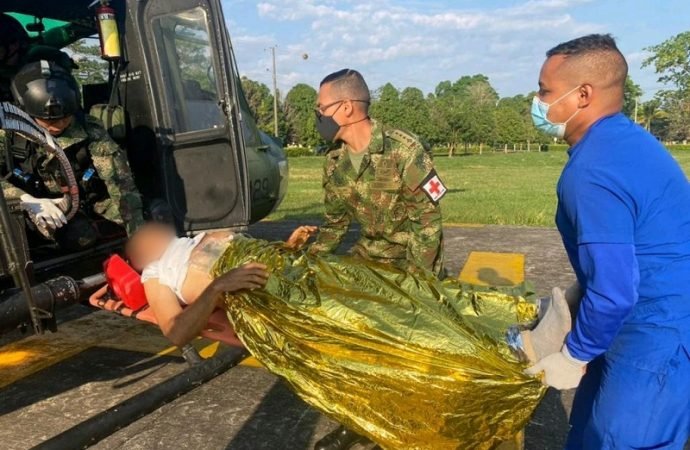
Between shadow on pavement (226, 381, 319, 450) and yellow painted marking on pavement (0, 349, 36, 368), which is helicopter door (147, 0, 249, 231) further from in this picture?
shadow on pavement (226, 381, 319, 450)

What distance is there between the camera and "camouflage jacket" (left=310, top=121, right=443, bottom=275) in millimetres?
3311

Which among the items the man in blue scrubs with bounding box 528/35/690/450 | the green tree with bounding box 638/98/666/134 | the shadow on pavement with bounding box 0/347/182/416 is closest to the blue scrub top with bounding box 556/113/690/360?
the man in blue scrubs with bounding box 528/35/690/450

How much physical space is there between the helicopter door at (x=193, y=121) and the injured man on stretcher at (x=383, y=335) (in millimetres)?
2574

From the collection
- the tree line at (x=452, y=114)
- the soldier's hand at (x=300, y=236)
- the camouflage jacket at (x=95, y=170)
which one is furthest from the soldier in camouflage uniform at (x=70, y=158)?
the tree line at (x=452, y=114)

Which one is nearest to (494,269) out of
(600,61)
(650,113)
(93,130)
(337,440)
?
(337,440)

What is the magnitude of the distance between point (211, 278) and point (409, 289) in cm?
97

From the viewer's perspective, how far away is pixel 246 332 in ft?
8.50

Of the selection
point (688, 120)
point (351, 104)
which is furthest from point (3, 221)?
point (688, 120)

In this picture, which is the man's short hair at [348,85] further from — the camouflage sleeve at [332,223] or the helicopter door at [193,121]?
the helicopter door at [193,121]

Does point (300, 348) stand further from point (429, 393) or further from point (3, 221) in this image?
point (3, 221)

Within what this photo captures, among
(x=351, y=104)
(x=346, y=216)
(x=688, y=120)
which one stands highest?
(x=351, y=104)

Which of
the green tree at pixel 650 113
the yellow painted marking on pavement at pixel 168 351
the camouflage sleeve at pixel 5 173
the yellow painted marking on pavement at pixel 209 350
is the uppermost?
the camouflage sleeve at pixel 5 173

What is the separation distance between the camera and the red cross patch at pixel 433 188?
129 inches

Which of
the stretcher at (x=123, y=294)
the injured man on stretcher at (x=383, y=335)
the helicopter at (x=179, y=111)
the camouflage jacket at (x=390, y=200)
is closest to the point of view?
the injured man on stretcher at (x=383, y=335)
